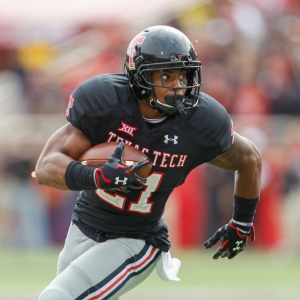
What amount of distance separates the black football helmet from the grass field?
3.35 meters

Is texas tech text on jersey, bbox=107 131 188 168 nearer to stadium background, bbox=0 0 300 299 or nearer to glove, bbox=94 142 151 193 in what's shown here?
glove, bbox=94 142 151 193

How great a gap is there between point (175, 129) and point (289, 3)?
26.9ft

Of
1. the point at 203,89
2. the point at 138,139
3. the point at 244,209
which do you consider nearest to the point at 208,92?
the point at 203,89

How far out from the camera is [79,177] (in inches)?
157

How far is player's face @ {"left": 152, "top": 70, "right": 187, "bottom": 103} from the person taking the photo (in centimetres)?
421

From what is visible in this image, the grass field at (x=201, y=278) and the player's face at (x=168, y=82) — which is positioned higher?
the player's face at (x=168, y=82)

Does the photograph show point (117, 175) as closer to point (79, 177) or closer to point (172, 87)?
point (79, 177)

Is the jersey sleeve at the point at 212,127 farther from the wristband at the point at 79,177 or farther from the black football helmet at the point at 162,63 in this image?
the wristband at the point at 79,177

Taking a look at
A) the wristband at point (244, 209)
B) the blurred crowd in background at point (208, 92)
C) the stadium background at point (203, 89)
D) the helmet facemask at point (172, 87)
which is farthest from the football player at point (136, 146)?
the blurred crowd in background at point (208, 92)

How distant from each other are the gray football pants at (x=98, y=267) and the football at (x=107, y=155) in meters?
0.52

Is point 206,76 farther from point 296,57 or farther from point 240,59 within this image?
point 296,57

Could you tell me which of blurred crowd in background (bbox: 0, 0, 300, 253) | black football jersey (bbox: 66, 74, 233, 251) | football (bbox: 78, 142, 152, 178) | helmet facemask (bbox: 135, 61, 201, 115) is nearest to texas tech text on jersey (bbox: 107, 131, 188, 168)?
black football jersey (bbox: 66, 74, 233, 251)

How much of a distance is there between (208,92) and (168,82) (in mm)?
6141

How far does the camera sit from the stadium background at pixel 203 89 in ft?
34.1
